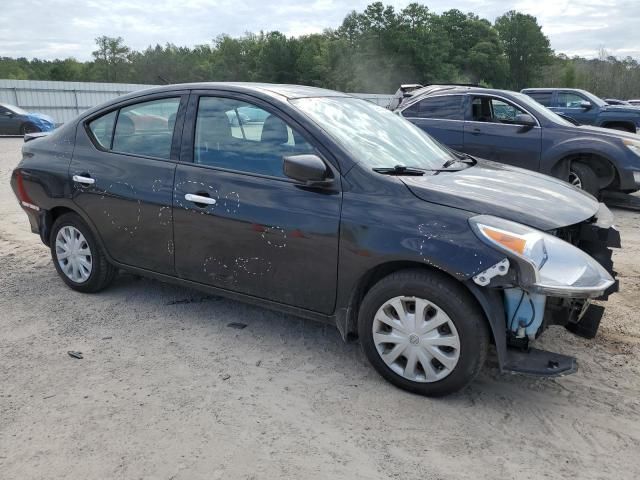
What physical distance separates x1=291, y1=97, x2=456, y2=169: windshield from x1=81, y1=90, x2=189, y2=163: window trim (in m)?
0.84

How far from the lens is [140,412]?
9.89 feet

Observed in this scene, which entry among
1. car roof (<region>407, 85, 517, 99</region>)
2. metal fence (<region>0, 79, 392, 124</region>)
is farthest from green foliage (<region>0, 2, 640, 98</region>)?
car roof (<region>407, 85, 517, 99</region>)

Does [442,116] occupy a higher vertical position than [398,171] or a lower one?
higher

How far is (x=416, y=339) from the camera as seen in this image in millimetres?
3086

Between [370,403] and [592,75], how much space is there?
197ft

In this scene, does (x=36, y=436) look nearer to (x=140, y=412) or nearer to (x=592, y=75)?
(x=140, y=412)

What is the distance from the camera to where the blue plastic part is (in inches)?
115

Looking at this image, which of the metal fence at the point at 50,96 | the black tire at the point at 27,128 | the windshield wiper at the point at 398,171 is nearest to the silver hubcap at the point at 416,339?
the windshield wiper at the point at 398,171

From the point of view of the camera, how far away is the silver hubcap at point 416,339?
3.02m

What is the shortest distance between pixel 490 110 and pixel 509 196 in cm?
590

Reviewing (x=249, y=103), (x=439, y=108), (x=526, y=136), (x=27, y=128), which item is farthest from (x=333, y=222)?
(x=27, y=128)

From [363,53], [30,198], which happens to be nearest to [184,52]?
[363,53]

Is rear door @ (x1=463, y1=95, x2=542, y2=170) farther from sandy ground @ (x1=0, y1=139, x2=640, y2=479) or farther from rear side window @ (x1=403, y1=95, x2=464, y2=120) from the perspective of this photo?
sandy ground @ (x1=0, y1=139, x2=640, y2=479)

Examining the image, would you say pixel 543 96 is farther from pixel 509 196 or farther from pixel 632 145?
pixel 509 196
